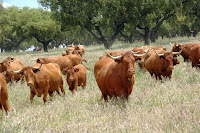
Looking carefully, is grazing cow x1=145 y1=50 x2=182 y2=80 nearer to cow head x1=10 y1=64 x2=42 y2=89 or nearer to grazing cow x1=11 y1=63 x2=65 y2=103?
grazing cow x1=11 y1=63 x2=65 y2=103

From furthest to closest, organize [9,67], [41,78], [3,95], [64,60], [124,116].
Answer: [64,60] < [9,67] < [41,78] < [3,95] < [124,116]

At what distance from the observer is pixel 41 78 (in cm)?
783

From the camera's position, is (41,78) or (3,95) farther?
(41,78)

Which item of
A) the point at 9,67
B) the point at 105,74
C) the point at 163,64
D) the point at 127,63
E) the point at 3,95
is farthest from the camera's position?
the point at 9,67

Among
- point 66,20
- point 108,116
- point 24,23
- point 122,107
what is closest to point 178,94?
point 122,107

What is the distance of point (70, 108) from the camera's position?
6.32 metres

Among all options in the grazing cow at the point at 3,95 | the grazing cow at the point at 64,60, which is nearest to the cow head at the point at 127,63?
the grazing cow at the point at 3,95

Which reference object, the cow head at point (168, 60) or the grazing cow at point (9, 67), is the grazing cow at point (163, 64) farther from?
the grazing cow at point (9, 67)

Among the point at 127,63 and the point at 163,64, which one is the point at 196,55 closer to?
the point at 163,64

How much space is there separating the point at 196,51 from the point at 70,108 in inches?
285

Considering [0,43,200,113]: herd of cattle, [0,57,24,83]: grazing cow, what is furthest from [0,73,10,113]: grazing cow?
[0,57,24,83]: grazing cow

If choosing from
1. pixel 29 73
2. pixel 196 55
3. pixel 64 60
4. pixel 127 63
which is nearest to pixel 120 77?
pixel 127 63

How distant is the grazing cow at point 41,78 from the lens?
724 cm

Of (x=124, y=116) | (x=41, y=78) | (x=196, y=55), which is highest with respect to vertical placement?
(x=196, y=55)
